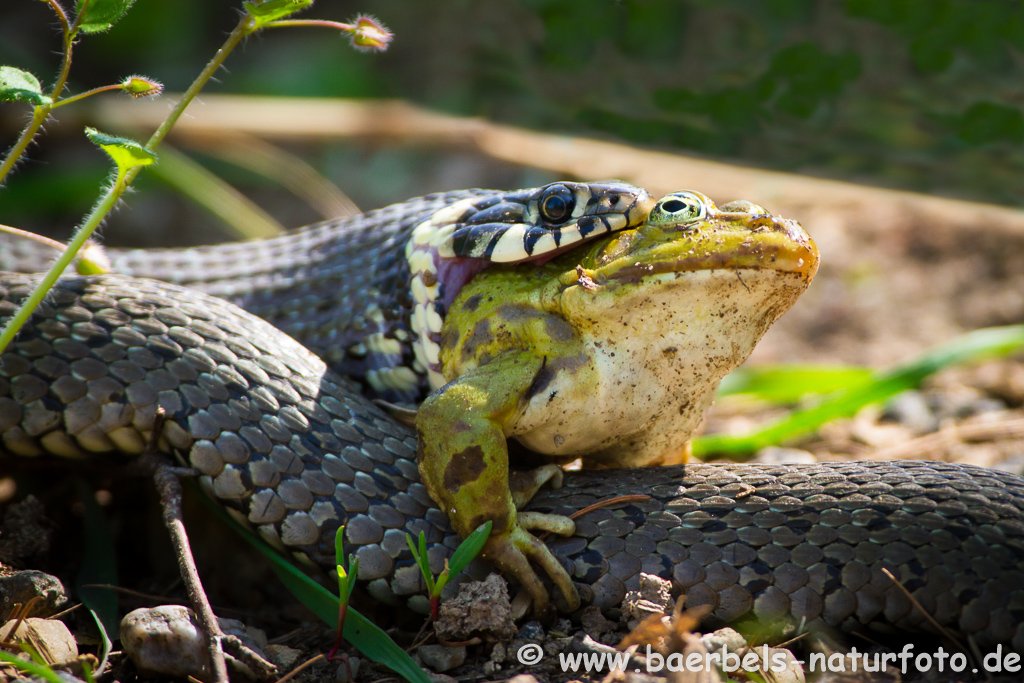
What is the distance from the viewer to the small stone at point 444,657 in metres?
2.32


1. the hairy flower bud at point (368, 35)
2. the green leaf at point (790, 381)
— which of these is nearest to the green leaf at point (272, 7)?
the hairy flower bud at point (368, 35)

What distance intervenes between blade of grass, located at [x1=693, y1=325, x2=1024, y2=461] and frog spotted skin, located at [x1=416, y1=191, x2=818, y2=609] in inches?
51.9

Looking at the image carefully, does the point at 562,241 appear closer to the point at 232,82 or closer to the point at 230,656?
the point at 230,656

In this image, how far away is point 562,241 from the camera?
8.29 ft

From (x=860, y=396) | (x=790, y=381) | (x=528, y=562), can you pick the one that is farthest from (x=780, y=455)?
(x=528, y=562)

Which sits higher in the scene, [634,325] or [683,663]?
[634,325]

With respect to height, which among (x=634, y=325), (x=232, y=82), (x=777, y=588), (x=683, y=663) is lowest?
(x=683, y=663)

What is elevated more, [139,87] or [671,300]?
[139,87]

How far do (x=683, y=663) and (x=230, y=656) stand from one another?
1.18 meters

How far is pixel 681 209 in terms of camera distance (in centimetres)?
249

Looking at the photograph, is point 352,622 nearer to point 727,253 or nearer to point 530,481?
point 530,481

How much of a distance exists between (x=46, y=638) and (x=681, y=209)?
85.5 inches

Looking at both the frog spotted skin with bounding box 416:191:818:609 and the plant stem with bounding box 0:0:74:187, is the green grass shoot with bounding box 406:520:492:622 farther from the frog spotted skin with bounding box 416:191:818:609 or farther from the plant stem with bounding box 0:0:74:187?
the plant stem with bounding box 0:0:74:187

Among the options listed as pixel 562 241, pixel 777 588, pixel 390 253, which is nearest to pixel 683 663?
pixel 777 588
